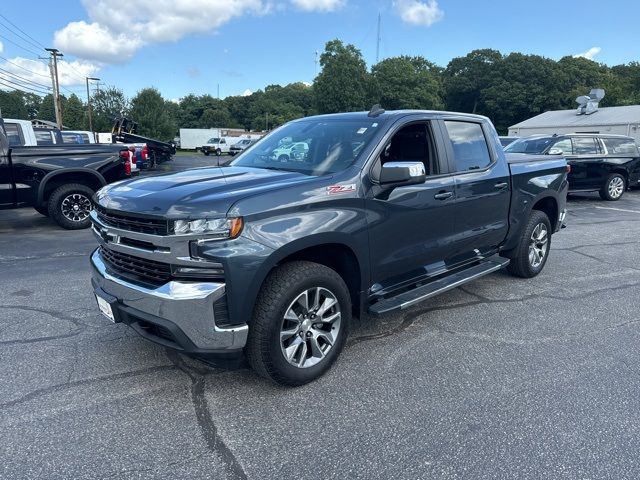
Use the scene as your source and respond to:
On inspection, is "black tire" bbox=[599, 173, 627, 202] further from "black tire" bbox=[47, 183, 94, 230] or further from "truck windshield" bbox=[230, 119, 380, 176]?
"black tire" bbox=[47, 183, 94, 230]

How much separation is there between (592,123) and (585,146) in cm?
2222

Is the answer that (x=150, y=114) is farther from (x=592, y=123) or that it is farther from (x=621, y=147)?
(x=621, y=147)

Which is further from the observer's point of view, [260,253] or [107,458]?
[260,253]

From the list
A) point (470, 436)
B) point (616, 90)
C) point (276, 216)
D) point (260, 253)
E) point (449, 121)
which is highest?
point (616, 90)

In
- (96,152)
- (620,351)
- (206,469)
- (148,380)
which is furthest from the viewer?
(96,152)

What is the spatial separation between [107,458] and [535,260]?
5075 millimetres

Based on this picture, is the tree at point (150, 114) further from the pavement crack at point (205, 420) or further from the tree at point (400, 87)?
the pavement crack at point (205, 420)

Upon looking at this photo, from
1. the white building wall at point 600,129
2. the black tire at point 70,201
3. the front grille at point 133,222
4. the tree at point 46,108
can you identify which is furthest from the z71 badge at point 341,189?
the tree at point 46,108

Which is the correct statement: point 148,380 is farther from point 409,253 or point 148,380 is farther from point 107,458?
point 409,253

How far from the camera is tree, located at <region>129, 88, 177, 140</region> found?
167 feet

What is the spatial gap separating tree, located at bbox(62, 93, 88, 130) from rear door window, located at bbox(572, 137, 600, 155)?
66381 mm

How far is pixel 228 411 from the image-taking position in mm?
2928

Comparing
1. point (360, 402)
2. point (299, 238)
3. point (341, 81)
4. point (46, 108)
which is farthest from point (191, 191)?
point (46, 108)

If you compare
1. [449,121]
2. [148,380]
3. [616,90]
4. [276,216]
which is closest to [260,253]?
[276,216]
